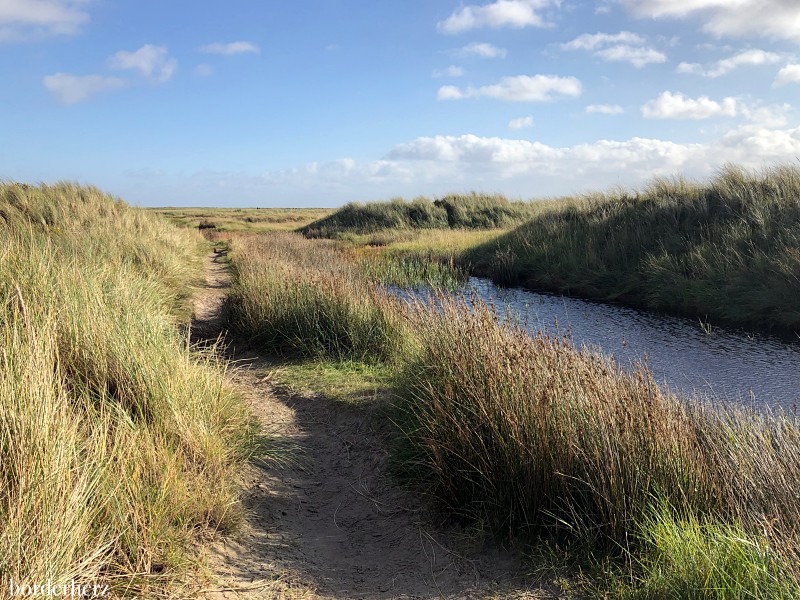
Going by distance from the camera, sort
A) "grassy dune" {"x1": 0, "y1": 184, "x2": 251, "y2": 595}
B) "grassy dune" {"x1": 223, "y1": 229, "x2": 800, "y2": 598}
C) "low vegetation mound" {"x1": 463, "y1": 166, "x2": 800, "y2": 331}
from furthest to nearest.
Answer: "low vegetation mound" {"x1": 463, "y1": 166, "x2": 800, "y2": 331} < "grassy dune" {"x1": 223, "y1": 229, "x2": 800, "y2": 598} < "grassy dune" {"x1": 0, "y1": 184, "x2": 251, "y2": 595}

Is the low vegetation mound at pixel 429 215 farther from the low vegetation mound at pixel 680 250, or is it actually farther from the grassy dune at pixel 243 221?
the low vegetation mound at pixel 680 250

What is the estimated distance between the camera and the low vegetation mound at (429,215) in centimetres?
3055

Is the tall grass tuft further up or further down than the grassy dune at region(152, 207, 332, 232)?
further down

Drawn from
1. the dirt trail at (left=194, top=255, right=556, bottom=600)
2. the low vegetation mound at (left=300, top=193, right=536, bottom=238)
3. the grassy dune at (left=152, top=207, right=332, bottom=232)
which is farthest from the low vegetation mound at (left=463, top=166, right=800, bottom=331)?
the grassy dune at (left=152, top=207, right=332, bottom=232)

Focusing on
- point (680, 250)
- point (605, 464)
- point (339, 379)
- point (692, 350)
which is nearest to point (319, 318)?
point (339, 379)

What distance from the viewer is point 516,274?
56.1 feet

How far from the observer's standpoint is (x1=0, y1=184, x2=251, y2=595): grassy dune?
95.7 inches

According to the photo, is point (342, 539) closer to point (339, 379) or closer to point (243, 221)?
point (339, 379)

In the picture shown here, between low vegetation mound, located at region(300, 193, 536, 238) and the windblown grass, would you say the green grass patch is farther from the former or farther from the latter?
low vegetation mound, located at region(300, 193, 536, 238)

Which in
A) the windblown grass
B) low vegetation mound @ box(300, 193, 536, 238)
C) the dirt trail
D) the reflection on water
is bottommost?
the dirt trail

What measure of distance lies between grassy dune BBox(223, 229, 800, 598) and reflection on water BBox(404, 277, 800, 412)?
1.00m

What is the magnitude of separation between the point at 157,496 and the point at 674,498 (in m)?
3.00

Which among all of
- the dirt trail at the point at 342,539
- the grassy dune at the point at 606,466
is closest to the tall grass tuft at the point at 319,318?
the dirt trail at the point at 342,539

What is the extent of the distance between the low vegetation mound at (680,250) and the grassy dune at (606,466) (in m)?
7.66
